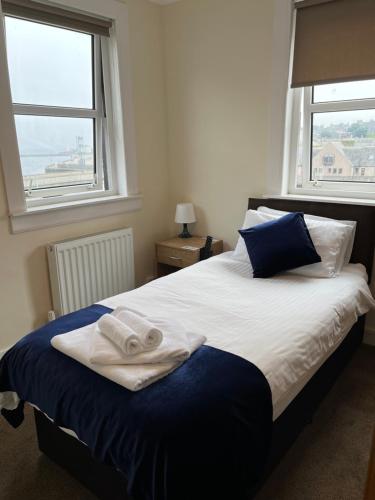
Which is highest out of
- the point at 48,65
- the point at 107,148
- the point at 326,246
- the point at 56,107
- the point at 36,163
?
the point at 48,65

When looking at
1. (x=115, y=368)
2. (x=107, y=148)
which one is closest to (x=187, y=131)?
(x=107, y=148)

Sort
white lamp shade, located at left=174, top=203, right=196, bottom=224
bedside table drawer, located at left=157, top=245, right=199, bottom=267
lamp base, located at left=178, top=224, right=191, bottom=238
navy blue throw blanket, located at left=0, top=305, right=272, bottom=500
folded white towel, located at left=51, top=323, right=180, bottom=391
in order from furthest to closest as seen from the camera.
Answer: lamp base, located at left=178, top=224, right=191, bottom=238, white lamp shade, located at left=174, top=203, right=196, bottom=224, bedside table drawer, located at left=157, top=245, right=199, bottom=267, folded white towel, located at left=51, top=323, right=180, bottom=391, navy blue throw blanket, located at left=0, top=305, right=272, bottom=500

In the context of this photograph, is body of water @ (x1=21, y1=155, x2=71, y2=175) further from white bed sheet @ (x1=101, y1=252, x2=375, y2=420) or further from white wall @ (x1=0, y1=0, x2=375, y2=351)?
white bed sheet @ (x1=101, y1=252, x2=375, y2=420)

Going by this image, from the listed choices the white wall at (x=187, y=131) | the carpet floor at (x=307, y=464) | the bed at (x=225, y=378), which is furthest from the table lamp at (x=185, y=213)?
the carpet floor at (x=307, y=464)

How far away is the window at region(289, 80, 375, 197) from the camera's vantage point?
2.67 m

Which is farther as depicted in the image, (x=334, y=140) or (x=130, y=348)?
(x=334, y=140)

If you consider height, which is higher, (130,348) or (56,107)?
(56,107)

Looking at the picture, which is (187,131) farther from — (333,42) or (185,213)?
(333,42)

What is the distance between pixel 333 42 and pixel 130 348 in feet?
7.83

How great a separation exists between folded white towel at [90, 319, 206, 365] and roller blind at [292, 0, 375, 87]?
206 cm

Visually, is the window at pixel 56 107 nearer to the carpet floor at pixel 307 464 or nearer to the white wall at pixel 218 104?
the white wall at pixel 218 104

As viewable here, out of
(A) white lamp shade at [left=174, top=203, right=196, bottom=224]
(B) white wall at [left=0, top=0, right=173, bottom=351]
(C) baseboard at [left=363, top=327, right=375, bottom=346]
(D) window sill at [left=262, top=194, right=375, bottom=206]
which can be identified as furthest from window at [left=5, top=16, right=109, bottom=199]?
(C) baseboard at [left=363, top=327, right=375, bottom=346]

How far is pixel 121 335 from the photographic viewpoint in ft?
4.80

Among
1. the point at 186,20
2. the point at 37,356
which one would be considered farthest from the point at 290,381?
the point at 186,20
